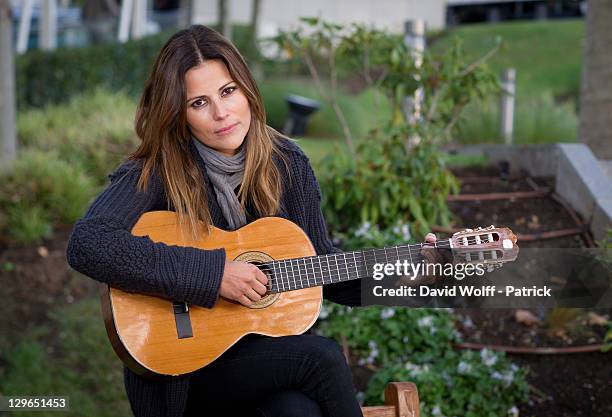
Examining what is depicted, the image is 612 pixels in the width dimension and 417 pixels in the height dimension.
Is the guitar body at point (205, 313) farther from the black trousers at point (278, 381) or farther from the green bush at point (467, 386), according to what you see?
the green bush at point (467, 386)

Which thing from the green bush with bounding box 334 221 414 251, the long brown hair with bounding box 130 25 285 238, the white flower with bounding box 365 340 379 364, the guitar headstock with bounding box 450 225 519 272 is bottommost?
the white flower with bounding box 365 340 379 364

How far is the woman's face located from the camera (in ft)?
8.95

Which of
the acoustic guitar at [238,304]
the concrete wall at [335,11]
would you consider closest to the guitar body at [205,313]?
the acoustic guitar at [238,304]

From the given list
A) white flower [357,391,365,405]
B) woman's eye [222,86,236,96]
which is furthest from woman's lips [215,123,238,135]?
white flower [357,391,365,405]

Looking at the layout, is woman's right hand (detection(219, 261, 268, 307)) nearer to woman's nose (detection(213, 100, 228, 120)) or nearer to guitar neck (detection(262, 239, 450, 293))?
guitar neck (detection(262, 239, 450, 293))

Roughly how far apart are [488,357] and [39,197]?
3.27m

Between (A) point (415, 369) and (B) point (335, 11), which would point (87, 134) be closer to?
(A) point (415, 369)

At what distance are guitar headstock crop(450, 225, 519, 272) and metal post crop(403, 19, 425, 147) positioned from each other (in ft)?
7.72

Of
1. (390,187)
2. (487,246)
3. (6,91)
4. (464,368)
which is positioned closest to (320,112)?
(6,91)

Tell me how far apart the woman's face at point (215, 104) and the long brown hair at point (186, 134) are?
2cm

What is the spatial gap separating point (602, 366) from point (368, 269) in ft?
4.93

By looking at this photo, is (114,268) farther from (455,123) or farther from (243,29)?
(243,29)

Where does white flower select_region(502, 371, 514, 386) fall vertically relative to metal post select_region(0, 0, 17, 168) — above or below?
below

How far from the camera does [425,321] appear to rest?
12.8ft
